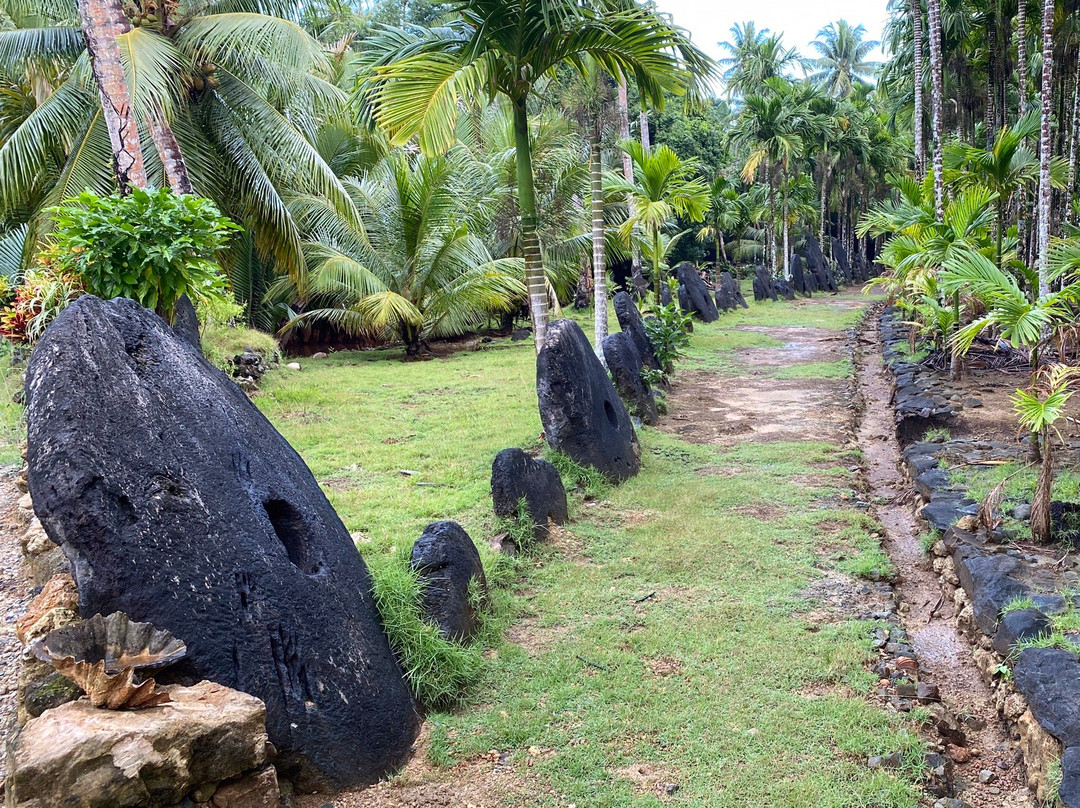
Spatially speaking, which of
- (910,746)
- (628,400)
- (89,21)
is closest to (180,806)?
(910,746)

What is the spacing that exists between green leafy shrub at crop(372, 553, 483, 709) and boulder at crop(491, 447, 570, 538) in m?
1.84

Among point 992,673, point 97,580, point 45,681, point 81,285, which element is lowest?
point 992,673

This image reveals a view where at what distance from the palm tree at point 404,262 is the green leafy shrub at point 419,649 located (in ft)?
36.2

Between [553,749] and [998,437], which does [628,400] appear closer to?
[998,437]

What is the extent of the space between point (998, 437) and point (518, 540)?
518cm

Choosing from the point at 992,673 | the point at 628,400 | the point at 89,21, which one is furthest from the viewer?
the point at 628,400

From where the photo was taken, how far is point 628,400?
10.3 metres

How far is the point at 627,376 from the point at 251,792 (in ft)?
25.1

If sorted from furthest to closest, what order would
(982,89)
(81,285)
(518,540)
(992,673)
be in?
(982,89), (81,285), (518,540), (992,673)

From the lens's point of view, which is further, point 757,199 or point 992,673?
point 757,199

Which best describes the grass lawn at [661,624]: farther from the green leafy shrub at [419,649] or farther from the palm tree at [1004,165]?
the palm tree at [1004,165]

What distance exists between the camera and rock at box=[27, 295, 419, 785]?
3.20m

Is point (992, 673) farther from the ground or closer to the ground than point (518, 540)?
closer to the ground

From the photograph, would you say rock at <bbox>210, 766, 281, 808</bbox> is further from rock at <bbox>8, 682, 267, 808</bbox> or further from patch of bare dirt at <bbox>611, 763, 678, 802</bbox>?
patch of bare dirt at <bbox>611, 763, 678, 802</bbox>
